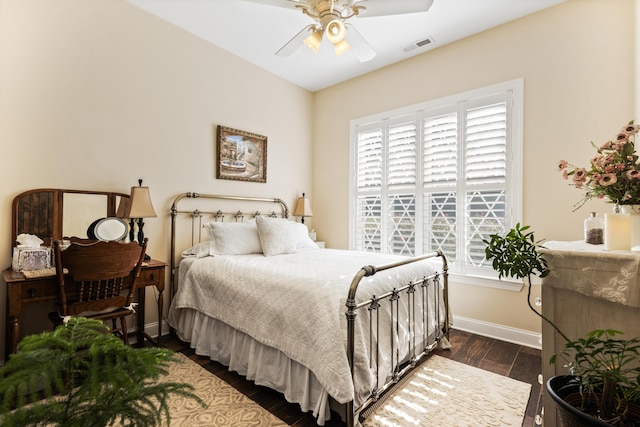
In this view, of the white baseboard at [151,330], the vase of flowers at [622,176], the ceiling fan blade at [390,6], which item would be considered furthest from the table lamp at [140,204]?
the vase of flowers at [622,176]

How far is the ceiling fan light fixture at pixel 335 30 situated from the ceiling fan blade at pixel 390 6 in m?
0.18

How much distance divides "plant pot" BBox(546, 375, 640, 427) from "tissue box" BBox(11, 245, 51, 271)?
298 centimetres

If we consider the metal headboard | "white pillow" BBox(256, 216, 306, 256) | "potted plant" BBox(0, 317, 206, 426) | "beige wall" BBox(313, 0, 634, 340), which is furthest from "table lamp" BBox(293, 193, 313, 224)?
"potted plant" BBox(0, 317, 206, 426)

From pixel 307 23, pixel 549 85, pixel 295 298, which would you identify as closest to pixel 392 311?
pixel 295 298

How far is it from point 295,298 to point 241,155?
2.30 metres

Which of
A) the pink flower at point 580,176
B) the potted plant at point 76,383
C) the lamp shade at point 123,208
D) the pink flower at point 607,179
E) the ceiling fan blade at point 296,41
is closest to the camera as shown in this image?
the potted plant at point 76,383

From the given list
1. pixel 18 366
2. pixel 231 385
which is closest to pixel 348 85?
pixel 231 385

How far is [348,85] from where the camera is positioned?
4230mm

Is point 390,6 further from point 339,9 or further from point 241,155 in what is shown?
point 241,155

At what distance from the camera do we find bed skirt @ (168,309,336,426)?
1.79 meters

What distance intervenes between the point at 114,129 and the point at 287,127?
6.92 feet

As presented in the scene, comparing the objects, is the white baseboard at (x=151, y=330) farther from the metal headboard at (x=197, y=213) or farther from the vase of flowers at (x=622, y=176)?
the vase of flowers at (x=622, y=176)

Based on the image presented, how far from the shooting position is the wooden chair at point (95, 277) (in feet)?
6.48

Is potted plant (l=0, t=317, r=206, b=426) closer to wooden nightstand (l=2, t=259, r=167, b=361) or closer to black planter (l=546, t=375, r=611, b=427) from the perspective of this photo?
black planter (l=546, t=375, r=611, b=427)
